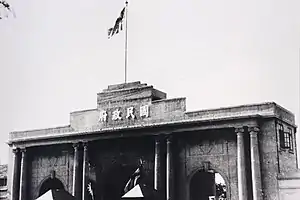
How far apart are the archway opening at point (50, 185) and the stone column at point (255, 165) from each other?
7.33 m

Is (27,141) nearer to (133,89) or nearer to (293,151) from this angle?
(133,89)

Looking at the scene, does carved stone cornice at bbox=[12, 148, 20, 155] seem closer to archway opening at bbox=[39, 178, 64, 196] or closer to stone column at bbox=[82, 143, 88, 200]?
archway opening at bbox=[39, 178, 64, 196]

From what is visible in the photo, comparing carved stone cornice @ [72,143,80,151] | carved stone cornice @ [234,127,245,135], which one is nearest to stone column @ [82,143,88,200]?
carved stone cornice @ [72,143,80,151]

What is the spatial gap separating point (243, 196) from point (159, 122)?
349 cm

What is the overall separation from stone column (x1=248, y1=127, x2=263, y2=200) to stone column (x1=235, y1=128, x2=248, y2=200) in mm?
241

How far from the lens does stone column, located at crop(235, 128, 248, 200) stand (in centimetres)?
1336

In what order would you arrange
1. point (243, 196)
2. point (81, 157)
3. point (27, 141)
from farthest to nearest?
point (27, 141) → point (81, 157) → point (243, 196)

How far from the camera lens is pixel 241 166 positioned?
13508 millimetres

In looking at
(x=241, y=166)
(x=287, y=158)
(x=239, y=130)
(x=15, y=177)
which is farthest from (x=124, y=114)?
(x=287, y=158)

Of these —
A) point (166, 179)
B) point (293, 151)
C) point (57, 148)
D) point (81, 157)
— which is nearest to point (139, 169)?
point (166, 179)

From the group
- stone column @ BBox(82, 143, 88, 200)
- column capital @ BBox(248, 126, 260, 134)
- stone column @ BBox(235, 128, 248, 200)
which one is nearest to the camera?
stone column @ BBox(235, 128, 248, 200)

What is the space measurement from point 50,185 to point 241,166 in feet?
25.3

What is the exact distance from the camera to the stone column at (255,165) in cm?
1328

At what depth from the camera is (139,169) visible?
15367 mm
